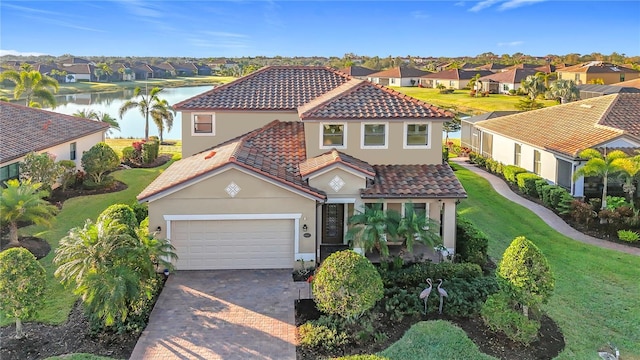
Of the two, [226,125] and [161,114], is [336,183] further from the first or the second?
[161,114]

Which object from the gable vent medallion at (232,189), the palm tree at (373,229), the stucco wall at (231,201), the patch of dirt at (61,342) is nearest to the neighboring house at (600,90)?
the palm tree at (373,229)

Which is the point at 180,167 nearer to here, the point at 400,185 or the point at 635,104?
the point at 400,185

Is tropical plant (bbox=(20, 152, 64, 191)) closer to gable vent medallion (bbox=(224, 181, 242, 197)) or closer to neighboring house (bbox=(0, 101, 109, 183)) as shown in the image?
neighboring house (bbox=(0, 101, 109, 183))

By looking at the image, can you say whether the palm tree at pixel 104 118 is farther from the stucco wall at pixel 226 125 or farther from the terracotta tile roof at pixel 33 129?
the stucco wall at pixel 226 125

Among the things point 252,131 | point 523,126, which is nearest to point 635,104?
point 523,126

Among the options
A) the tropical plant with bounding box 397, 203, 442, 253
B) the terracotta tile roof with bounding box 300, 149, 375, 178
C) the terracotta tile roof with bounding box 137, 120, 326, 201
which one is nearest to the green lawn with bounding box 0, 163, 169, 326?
the terracotta tile roof with bounding box 137, 120, 326, 201

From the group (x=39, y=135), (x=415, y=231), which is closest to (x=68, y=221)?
(x=39, y=135)
